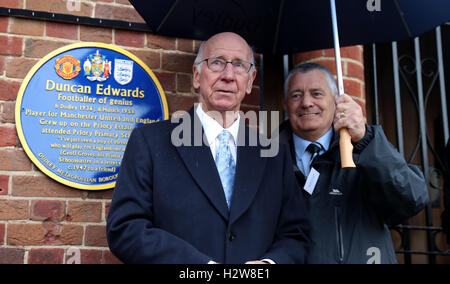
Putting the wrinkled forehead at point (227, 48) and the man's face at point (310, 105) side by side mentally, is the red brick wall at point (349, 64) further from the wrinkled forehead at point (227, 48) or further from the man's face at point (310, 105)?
the wrinkled forehead at point (227, 48)

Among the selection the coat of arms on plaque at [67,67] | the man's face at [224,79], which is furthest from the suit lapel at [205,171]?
the coat of arms on plaque at [67,67]

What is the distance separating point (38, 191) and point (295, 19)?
1.74 meters

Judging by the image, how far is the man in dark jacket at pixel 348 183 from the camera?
2.10 meters

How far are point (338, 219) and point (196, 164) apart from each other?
824 millimetres

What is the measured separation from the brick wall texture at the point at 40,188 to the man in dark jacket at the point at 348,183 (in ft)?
3.56

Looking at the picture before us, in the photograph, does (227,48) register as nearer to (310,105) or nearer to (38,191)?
(310,105)

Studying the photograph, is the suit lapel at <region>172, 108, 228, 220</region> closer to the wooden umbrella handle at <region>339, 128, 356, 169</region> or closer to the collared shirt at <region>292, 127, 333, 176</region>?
the wooden umbrella handle at <region>339, 128, 356, 169</region>

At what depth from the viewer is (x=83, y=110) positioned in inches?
98.6

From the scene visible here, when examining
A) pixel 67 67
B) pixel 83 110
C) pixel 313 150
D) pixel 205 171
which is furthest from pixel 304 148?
pixel 67 67

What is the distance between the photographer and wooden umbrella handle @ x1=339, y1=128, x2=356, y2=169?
192 cm

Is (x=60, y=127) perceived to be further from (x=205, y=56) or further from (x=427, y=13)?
(x=427, y=13)

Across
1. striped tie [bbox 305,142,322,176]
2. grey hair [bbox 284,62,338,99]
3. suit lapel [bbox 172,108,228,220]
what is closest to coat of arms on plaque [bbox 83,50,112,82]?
suit lapel [bbox 172,108,228,220]

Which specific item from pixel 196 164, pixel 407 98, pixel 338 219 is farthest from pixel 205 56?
pixel 407 98

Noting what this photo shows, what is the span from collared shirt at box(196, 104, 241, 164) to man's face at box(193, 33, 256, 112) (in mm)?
69
